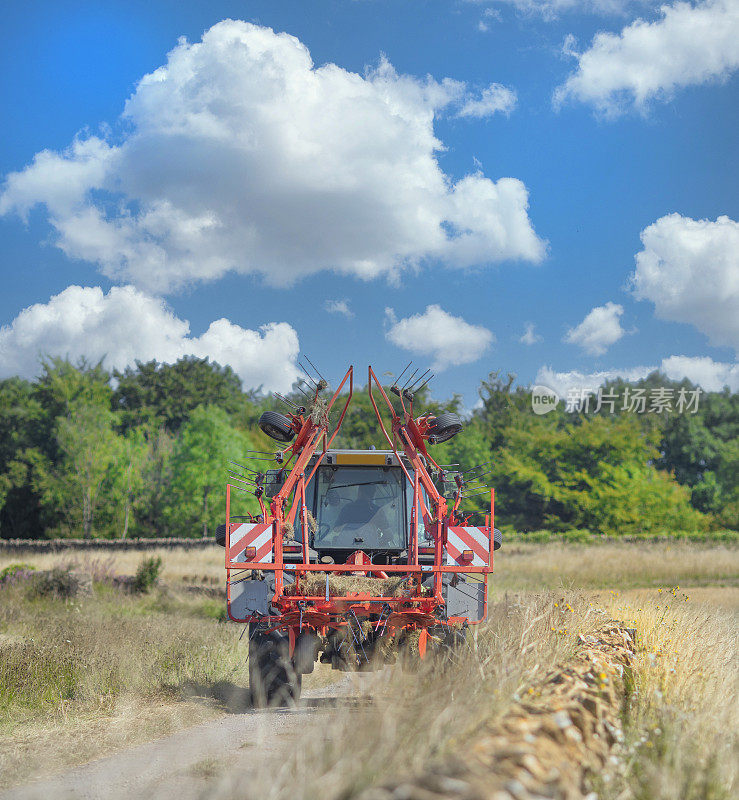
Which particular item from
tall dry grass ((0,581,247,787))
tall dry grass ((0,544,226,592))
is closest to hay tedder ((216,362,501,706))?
tall dry grass ((0,581,247,787))

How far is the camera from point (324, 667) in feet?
41.8

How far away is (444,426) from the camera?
9336 millimetres

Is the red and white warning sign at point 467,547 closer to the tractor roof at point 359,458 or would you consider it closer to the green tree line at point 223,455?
the tractor roof at point 359,458

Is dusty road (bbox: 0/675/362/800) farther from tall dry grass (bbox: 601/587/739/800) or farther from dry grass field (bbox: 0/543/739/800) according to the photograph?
tall dry grass (bbox: 601/587/739/800)

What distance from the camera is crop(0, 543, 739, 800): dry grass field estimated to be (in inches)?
160

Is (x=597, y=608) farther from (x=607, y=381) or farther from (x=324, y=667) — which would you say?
(x=607, y=381)

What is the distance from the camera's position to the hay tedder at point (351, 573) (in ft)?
27.0

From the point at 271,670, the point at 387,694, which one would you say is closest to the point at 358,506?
the point at 271,670

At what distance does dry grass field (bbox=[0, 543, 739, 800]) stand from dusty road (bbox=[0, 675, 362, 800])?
0.21m

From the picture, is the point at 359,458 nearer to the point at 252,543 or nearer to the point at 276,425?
the point at 276,425

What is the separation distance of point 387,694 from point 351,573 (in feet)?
11.9

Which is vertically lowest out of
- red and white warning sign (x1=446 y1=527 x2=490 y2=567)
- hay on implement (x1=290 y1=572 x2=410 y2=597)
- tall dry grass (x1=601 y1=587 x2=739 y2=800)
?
tall dry grass (x1=601 y1=587 x2=739 y2=800)

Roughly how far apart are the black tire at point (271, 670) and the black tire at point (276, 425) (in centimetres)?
230

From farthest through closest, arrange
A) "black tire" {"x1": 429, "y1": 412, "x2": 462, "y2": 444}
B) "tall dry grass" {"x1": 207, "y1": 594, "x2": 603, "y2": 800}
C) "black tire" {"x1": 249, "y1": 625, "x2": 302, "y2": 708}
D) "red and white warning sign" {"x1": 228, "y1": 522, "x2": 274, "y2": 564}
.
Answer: "black tire" {"x1": 429, "y1": 412, "x2": 462, "y2": 444}, "red and white warning sign" {"x1": 228, "y1": 522, "x2": 274, "y2": 564}, "black tire" {"x1": 249, "y1": 625, "x2": 302, "y2": 708}, "tall dry grass" {"x1": 207, "y1": 594, "x2": 603, "y2": 800}
